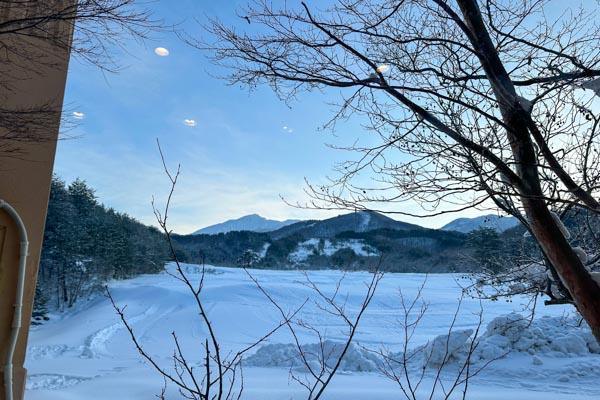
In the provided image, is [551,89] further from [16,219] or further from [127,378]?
[127,378]

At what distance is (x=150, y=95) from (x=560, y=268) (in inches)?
212

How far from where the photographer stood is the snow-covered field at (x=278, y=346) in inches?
226

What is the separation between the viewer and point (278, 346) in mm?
8516

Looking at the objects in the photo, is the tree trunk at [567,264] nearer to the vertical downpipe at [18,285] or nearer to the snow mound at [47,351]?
the vertical downpipe at [18,285]

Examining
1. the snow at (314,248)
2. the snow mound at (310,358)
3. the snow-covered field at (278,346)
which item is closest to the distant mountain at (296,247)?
the snow at (314,248)

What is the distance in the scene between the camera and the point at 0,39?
9.18 ft

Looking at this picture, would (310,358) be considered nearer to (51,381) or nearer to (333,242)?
(51,381)

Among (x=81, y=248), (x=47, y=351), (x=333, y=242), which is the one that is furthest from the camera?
(x=333, y=242)

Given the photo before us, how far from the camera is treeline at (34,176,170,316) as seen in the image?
17719 mm

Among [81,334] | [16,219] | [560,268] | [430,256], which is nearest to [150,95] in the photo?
[16,219]

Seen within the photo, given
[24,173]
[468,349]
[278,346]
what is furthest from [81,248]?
[468,349]

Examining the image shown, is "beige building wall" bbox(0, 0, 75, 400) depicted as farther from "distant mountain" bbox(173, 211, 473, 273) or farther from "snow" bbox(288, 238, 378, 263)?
"snow" bbox(288, 238, 378, 263)

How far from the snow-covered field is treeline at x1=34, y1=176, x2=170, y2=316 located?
4.27 feet

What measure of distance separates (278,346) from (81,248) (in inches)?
564
